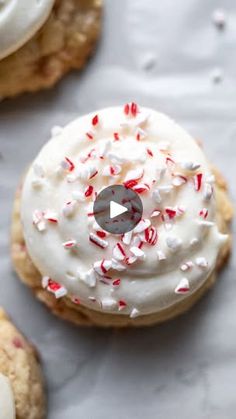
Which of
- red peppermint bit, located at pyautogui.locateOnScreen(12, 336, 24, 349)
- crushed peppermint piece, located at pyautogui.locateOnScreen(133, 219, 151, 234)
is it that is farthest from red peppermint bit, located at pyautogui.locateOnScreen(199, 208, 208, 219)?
red peppermint bit, located at pyautogui.locateOnScreen(12, 336, 24, 349)

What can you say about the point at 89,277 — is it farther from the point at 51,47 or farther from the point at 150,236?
the point at 51,47

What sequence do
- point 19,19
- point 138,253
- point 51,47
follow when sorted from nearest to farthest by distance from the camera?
point 138,253 → point 19,19 → point 51,47

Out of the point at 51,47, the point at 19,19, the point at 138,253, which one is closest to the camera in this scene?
the point at 138,253

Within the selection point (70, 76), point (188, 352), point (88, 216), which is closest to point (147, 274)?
point (88, 216)

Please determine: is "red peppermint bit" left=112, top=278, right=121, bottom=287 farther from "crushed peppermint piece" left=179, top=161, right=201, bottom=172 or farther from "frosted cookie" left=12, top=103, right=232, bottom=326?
"crushed peppermint piece" left=179, top=161, right=201, bottom=172

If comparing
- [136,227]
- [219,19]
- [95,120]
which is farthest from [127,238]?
[219,19]

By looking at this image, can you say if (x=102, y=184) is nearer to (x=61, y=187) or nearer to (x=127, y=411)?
(x=61, y=187)

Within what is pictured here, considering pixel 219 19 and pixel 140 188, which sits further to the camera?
pixel 219 19
